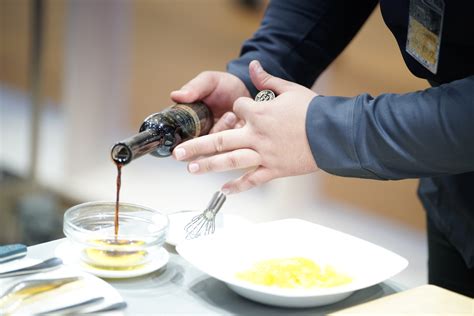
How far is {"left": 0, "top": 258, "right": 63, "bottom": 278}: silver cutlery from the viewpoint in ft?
3.33

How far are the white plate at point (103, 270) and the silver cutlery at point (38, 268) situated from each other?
0.03m

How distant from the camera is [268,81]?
4.06ft

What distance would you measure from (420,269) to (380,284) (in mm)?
1866

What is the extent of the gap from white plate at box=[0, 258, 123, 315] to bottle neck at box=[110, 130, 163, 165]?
0.54 ft

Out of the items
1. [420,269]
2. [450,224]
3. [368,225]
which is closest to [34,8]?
[368,225]

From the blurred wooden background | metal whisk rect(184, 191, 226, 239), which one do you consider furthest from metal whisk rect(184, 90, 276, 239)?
the blurred wooden background

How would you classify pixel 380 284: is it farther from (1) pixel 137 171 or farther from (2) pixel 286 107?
(1) pixel 137 171

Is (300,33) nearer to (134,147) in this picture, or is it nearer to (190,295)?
(134,147)

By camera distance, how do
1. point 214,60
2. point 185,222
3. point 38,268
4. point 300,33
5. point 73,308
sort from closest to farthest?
point 73,308 → point 38,268 → point 185,222 → point 300,33 → point 214,60

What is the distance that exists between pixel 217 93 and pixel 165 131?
25cm

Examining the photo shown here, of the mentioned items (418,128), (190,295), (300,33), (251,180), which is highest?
(300,33)

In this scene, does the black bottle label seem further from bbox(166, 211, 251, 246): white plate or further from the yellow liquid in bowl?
the yellow liquid in bowl

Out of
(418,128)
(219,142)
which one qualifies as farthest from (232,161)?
(418,128)

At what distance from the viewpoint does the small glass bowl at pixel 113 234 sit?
1.06m
